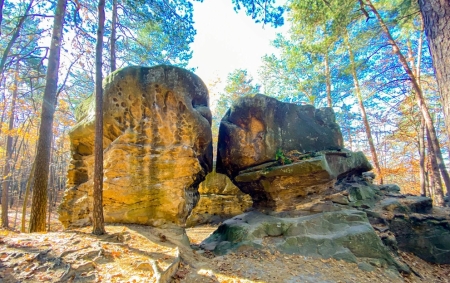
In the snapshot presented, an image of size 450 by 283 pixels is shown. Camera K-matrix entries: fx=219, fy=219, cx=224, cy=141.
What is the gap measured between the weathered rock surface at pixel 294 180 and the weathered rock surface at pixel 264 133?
48 cm

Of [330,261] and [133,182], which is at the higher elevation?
[133,182]

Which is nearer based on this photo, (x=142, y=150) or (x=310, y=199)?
(x=142, y=150)

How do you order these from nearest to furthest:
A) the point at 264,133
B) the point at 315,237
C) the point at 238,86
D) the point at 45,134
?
the point at 315,237 < the point at 45,134 < the point at 264,133 < the point at 238,86

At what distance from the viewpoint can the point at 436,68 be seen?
247 cm

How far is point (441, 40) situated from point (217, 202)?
11772 millimetres

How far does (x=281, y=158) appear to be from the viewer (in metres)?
8.02

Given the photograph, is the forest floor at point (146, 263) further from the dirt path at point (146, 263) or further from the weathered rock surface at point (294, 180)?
the weathered rock surface at point (294, 180)

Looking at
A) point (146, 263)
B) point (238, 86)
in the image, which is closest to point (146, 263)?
point (146, 263)

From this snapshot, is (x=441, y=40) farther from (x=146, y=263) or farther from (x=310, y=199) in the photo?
(x=310, y=199)

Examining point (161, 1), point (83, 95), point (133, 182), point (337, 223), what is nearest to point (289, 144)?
point (337, 223)

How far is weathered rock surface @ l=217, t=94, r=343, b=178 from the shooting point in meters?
8.34

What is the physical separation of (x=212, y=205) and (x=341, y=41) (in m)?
→ 10.7

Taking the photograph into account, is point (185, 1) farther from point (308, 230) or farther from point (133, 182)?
point (308, 230)

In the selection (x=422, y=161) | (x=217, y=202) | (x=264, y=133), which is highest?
(x=264, y=133)
